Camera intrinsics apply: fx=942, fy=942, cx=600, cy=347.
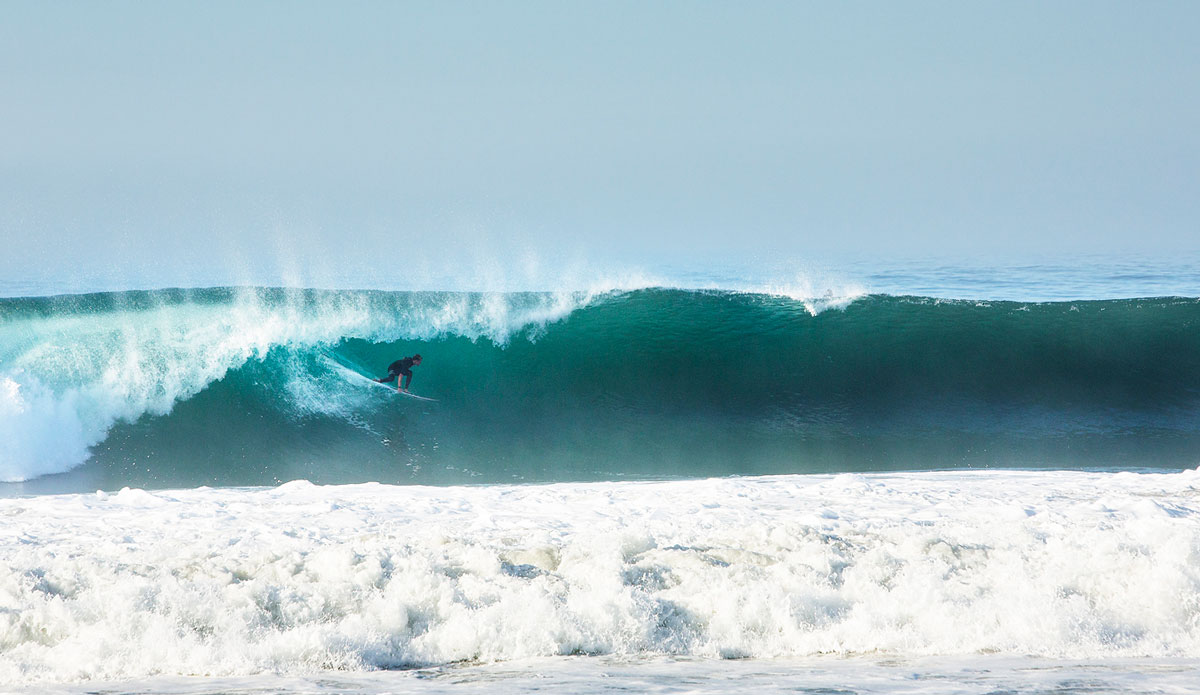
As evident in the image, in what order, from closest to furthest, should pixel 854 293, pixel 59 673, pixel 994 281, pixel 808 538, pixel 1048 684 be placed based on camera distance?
1. pixel 1048 684
2. pixel 59 673
3. pixel 808 538
4. pixel 854 293
5. pixel 994 281

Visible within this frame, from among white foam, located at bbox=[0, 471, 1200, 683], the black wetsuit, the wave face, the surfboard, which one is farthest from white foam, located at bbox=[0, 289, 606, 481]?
white foam, located at bbox=[0, 471, 1200, 683]

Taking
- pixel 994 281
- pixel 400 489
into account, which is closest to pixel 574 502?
pixel 400 489

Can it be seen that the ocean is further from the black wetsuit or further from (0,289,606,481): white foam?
the black wetsuit

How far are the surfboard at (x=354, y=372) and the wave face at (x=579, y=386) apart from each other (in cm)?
5

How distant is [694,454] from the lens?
846 cm

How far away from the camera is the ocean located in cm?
308

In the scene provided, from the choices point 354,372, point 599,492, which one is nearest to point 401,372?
point 354,372

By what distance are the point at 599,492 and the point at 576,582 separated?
1.78 metres

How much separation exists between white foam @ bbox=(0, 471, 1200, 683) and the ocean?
17 mm

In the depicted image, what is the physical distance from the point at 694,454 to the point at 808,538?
14.1 ft

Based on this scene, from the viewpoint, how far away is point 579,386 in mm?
10086

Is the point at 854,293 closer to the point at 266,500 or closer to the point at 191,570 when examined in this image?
the point at 266,500

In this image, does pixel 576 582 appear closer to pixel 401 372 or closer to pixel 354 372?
pixel 401 372

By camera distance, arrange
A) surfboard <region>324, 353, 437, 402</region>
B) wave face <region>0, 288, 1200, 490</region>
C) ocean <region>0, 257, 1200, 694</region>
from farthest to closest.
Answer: surfboard <region>324, 353, 437, 402</region>
wave face <region>0, 288, 1200, 490</region>
ocean <region>0, 257, 1200, 694</region>
